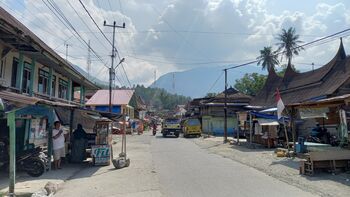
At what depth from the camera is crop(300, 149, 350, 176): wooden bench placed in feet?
45.1

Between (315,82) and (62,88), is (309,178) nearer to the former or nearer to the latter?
(62,88)

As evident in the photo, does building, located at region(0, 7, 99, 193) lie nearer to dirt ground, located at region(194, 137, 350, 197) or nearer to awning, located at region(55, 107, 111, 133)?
awning, located at region(55, 107, 111, 133)

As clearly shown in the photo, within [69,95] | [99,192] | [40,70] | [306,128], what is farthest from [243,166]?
[306,128]

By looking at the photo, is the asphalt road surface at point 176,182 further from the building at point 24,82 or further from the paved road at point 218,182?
the building at point 24,82

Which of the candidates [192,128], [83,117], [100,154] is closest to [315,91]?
[192,128]

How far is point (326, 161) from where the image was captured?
14023 millimetres

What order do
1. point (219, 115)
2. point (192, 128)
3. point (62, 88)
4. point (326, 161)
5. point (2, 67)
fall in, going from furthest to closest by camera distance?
point (219, 115)
point (192, 128)
point (62, 88)
point (2, 67)
point (326, 161)

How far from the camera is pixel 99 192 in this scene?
10070 mm

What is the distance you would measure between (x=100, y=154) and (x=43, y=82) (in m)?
6.83

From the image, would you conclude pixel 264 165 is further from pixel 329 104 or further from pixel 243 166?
pixel 329 104

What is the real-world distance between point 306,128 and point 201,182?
75.2 feet

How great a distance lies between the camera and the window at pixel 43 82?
19.8m

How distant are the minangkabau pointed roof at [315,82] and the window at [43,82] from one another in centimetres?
2125

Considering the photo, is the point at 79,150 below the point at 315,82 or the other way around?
below
